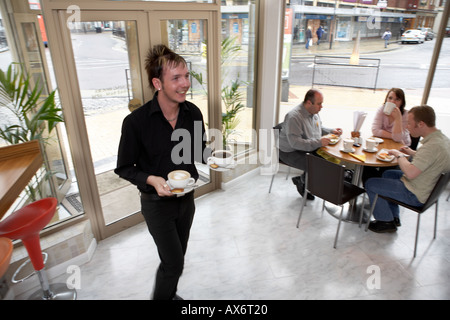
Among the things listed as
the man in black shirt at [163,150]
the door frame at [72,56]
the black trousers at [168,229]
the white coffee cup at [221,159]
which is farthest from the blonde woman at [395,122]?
the black trousers at [168,229]

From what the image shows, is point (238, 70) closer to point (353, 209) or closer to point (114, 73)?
point (114, 73)

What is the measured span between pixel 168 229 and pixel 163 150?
48 cm

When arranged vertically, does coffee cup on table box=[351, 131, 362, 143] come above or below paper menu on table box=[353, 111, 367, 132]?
below

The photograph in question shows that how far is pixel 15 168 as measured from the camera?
1985mm

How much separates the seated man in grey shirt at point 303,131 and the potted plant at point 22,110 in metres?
2.17

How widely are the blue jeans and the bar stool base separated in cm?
277

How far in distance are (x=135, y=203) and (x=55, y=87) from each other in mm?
1429

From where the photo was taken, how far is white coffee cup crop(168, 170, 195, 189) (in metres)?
1.78

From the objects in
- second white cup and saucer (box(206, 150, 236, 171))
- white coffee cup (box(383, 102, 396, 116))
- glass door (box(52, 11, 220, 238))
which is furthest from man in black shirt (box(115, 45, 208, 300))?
white coffee cup (box(383, 102, 396, 116))

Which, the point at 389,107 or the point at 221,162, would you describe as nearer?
the point at 221,162

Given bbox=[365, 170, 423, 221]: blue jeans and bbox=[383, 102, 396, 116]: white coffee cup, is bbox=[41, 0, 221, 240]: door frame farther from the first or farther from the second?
bbox=[365, 170, 423, 221]: blue jeans

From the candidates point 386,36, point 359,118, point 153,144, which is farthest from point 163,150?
point 386,36
